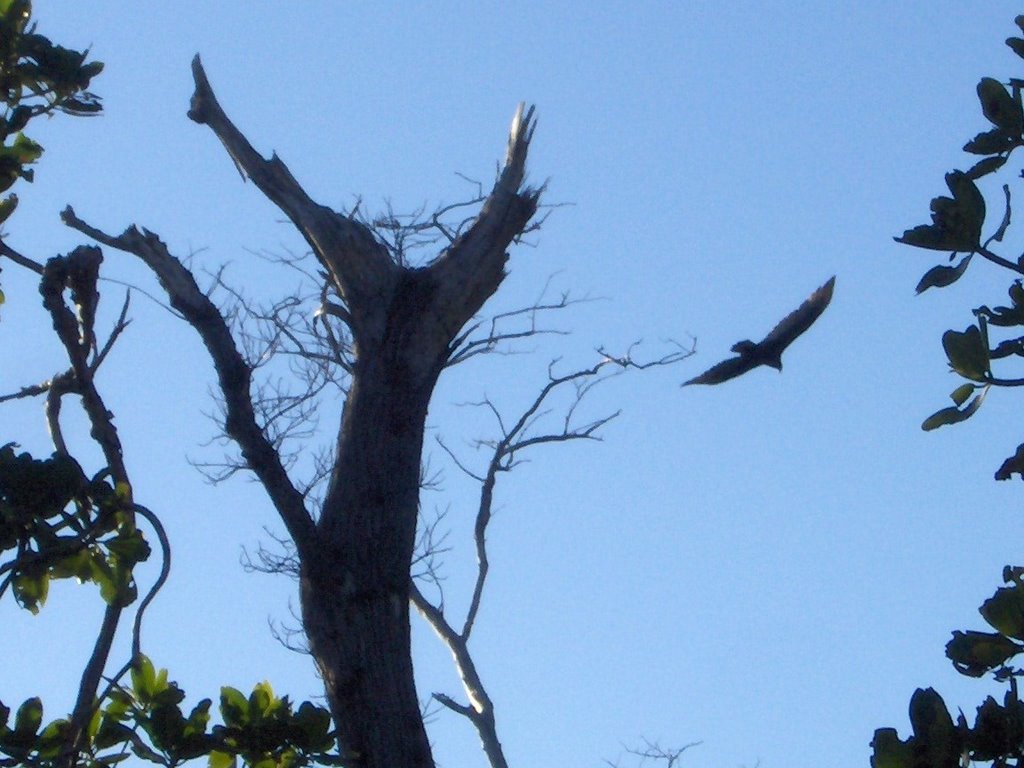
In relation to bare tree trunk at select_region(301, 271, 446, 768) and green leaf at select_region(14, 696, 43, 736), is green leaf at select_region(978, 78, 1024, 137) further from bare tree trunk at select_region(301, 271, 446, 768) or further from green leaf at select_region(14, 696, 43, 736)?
green leaf at select_region(14, 696, 43, 736)

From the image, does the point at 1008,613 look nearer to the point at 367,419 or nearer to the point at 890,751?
the point at 890,751

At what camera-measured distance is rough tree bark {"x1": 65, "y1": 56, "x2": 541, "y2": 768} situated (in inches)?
156

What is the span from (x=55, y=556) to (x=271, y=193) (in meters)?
1.70

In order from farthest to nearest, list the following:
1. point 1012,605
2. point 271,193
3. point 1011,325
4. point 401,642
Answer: point 271,193
point 401,642
point 1011,325
point 1012,605

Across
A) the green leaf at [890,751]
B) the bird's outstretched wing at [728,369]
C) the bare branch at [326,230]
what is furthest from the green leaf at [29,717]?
the bird's outstretched wing at [728,369]

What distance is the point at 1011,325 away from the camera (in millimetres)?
2980

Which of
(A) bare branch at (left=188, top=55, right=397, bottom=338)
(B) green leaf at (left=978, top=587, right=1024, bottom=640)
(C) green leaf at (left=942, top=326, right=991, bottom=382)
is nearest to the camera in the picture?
(B) green leaf at (left=978, top=587, right=1024, bottom=640)

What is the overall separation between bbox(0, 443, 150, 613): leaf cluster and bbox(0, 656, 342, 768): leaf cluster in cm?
24

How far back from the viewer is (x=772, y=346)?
16.8 ft

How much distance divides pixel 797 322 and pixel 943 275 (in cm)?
203

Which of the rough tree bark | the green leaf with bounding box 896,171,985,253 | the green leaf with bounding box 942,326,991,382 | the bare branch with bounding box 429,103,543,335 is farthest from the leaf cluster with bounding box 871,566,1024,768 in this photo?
the bare branch with bounding box 429,103,543,335

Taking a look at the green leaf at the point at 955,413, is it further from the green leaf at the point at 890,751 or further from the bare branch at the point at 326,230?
the bare branch at the point at 326,230

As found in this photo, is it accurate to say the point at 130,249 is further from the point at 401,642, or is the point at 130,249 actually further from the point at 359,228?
the point at 401,642

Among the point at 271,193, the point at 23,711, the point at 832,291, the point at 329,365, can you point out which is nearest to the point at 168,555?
the point at 23,711
